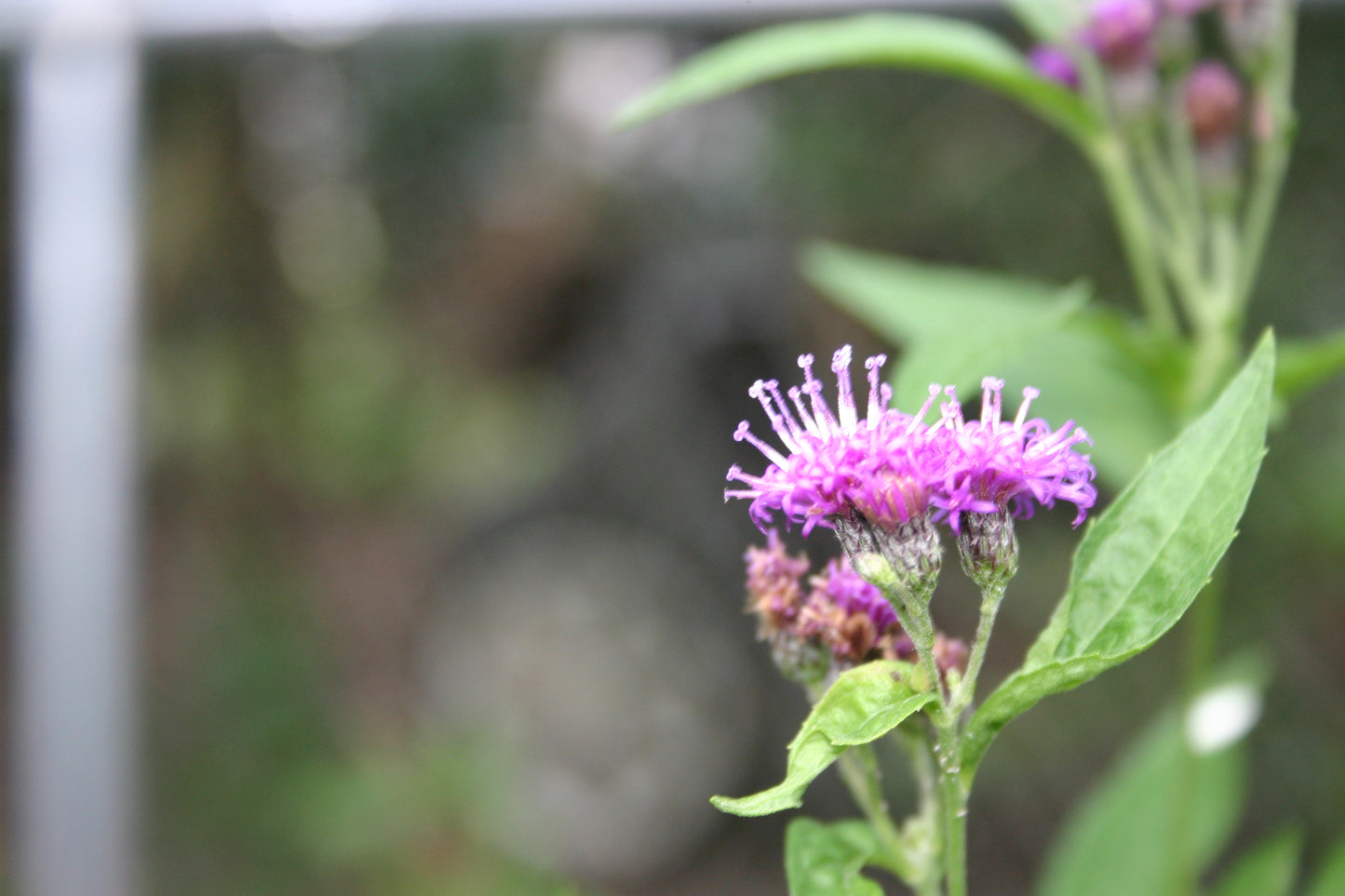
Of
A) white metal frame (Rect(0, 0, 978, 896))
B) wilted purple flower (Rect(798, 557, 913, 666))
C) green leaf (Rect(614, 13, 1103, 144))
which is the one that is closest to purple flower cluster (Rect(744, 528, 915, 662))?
wilted purple flower (Rect(798, 557, 913, 666))

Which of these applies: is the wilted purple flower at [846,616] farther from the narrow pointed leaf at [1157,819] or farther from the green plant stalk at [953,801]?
the narrow pointed leaf at [1157,819]

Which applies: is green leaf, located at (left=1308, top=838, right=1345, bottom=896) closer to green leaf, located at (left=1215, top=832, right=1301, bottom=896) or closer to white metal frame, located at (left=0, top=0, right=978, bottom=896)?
green leaf, located at (left=1215, top=832, right=1301, bottom=896)

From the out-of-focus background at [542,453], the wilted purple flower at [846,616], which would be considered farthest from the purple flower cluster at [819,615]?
the out-of-focus background at [542,453]

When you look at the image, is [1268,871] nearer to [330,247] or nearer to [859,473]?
[859,473]

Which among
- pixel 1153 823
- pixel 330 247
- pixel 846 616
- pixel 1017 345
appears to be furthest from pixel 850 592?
pixel 330 247

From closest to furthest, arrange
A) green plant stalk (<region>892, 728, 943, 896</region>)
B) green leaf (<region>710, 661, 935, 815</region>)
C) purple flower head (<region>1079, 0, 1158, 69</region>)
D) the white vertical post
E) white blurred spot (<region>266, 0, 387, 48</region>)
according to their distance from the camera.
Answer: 1. green leaf (<region>710, 661, 935, 815</region>)
2. green plant stalk (<region>892, 728, 943, 896</region>)
3. purple flower head (<region>1079, 0, 1158, 69</region>)
4. the white vertical post
5. white blurred spot (<region>266, 0, 387, 48</region>)

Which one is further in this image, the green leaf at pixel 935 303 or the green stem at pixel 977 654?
the green leaf at pixel 935 303
